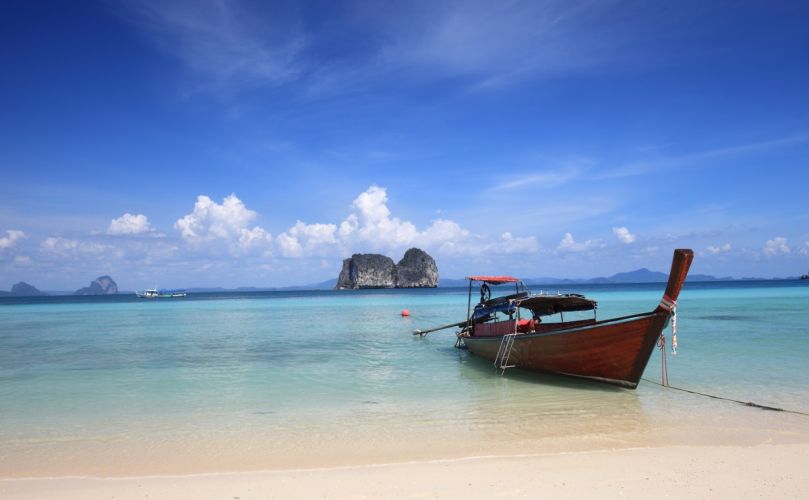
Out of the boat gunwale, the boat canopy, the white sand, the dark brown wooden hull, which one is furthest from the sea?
the boat canopy

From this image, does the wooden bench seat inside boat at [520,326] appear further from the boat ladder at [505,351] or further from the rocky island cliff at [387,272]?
the rocky island cliff at [387,272]

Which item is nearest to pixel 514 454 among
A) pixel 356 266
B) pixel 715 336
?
pixel 715 336

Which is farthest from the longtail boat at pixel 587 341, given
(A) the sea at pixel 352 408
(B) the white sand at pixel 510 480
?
(B) the white sand at pixel 510 480

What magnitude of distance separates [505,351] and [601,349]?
3491mm

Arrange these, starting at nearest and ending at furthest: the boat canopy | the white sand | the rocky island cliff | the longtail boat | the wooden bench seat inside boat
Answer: the white sand
the longtail boat
the boat canopy
the wooden bench seat inside boat
the rocky island cliff

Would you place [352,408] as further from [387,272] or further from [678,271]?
[387,272]

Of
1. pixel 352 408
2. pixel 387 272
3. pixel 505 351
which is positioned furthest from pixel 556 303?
pixel 387 272

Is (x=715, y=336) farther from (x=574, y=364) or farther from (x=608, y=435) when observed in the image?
(x=608, y=435)

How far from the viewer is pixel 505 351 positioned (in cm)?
1537

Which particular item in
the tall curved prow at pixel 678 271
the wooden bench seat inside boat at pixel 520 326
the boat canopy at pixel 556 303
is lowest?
the wooden bench seat inside boat at pixel 520 326

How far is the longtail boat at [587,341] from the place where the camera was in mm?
11484

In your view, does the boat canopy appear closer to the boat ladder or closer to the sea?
the boat ladder

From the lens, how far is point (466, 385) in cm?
1380

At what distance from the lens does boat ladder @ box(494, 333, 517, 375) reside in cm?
1499
